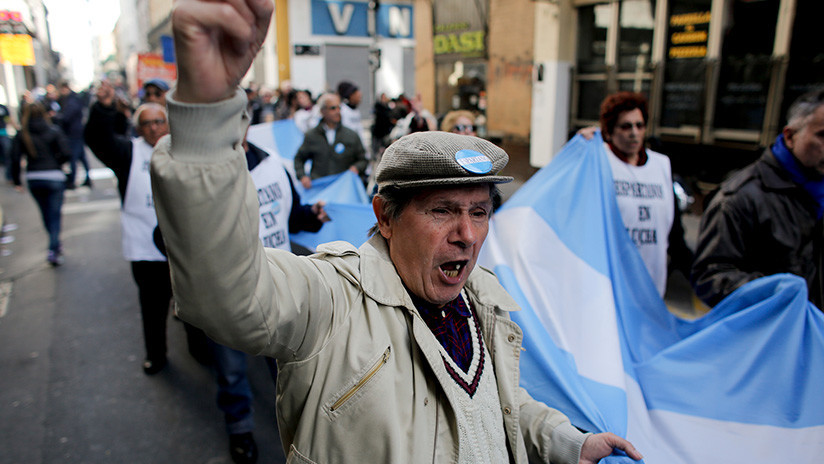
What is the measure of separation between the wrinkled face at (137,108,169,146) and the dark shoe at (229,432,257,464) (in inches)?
85.3

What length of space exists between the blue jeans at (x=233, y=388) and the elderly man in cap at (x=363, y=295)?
2.04 m

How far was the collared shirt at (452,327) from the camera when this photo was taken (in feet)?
4.93

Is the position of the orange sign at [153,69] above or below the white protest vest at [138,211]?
above

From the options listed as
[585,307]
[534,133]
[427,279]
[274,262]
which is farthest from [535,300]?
[534,133]

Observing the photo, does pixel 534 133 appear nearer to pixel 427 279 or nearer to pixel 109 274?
pixel 109 274

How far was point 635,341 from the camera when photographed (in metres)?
2.82

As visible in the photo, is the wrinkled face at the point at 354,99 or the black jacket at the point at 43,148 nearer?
the black jacket at the point at 43,148

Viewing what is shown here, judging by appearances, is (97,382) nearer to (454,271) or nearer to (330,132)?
(330,132)

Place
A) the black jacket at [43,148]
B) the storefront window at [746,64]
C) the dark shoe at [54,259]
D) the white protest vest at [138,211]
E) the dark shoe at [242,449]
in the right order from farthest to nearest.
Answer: the storefront window at [746,64], the dark shoe at [54,259], the black jacket at [43,148], the white protest vest at [138,211], the dark shoe at [242,449]

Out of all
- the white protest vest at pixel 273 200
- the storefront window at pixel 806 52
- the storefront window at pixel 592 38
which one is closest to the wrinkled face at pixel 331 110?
the white protest vest at pixel 273 200

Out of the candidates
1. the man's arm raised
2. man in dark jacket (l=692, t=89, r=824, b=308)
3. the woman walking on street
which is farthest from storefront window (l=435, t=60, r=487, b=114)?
the man's arm raised

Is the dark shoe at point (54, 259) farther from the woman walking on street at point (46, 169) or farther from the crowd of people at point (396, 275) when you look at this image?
the crowd of people at point (396, 275)

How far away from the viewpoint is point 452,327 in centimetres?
156

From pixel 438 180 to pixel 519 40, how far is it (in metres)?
15.7
